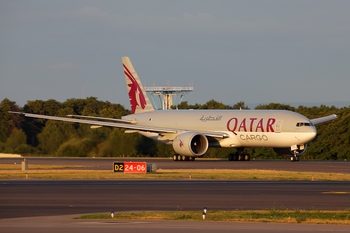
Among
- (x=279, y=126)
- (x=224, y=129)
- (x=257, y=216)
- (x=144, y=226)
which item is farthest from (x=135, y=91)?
(x=144, y=226)

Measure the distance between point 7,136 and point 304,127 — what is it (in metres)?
31.4

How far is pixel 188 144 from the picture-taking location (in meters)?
46.9

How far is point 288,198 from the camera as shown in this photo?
19312mm

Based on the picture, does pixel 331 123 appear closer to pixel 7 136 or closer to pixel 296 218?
pixel 7 136

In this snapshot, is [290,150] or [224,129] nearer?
[290,150]

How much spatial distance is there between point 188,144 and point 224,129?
4301 millimetres

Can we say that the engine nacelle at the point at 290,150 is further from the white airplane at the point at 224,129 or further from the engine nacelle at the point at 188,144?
the engine nacelle at the point at 188,144

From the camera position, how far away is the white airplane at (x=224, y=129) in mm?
45438

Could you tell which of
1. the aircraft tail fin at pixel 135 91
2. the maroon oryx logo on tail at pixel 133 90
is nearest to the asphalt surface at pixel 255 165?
the aircraft tail fin at pixel 135 91

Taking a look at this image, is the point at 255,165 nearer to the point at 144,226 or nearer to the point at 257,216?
the point at 257,216

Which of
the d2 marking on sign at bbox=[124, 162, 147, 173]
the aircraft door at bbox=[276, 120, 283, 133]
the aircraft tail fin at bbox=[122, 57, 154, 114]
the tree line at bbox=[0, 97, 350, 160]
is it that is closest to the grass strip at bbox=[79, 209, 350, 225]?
the d2 marking on sign at bbox=[124, 162, 147, 173]

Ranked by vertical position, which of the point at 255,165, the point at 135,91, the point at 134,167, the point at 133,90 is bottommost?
the point at 255,165

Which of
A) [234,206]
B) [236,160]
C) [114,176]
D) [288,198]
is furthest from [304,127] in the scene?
[234,206]

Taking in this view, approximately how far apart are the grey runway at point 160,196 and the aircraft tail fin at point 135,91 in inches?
1266
